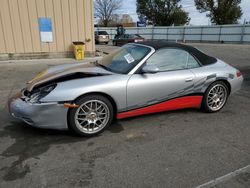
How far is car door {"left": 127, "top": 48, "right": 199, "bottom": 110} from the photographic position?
358cm

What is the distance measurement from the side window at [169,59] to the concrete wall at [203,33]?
1010 inches

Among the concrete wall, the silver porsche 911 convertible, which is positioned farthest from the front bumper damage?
the concrete wall

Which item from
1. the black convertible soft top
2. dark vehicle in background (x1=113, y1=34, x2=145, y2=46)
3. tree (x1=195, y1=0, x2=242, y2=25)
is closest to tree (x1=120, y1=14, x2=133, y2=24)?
tree (x1=195, y1=0, x2=242, y2=25)

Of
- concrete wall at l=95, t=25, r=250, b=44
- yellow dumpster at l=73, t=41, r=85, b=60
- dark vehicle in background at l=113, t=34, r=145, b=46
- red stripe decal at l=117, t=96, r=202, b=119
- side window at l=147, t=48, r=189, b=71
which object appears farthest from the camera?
concrete wall at l=95, t=25, r=250, b=44

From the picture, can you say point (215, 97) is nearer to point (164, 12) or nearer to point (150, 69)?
point (150, 69)


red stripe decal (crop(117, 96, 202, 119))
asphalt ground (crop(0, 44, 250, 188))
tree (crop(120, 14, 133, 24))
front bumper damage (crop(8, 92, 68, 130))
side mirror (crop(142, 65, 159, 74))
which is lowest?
asphalt ground (crop(0, 44, 250, 188))

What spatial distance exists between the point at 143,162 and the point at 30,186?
1.26 metres

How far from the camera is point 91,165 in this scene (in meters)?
2.71

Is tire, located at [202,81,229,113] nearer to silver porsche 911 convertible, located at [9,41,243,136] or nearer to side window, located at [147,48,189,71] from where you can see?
silver porsche 911 convertible, located at [9,41,243,136]

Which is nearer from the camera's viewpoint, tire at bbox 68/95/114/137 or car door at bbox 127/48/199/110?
tire at bbox 68/95/114/137

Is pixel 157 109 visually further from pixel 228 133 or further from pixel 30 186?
pixel 30 186

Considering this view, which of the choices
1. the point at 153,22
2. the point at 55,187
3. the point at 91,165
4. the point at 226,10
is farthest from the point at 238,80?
the point at 153,22

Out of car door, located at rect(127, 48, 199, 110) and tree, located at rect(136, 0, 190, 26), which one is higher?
tree, located at rect(136, 0, 190, 26)

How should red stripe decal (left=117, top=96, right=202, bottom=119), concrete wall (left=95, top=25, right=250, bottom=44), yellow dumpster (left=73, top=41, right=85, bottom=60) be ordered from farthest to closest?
concrete wall (left=95, top=25, right=250, bottom=44) → yellow dumpster (left=73, top=41, right=85, bottom=60) → red stripe decal (left=117, top=96, right=202, bottom=119)
